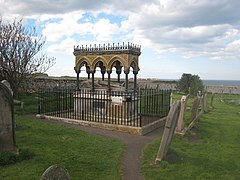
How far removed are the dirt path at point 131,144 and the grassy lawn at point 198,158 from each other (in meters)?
0.27

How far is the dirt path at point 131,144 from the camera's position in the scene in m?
7.97

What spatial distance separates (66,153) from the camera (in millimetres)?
9211

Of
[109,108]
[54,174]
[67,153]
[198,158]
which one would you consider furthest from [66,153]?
[109,108]

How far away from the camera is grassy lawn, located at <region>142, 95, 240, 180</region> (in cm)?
798

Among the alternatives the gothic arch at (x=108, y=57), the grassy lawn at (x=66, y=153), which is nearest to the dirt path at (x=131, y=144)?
the grassy lawn at (x=66, y=153)

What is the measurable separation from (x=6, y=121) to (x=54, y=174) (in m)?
4.95

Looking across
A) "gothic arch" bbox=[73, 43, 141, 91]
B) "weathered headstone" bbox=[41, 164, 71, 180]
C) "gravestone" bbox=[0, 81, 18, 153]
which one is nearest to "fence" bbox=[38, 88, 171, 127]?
"gothic arch" bbox=[73, 43, 141, 91]

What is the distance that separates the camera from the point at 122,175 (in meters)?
7.69

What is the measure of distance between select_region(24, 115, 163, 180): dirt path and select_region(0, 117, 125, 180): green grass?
26 centimetres

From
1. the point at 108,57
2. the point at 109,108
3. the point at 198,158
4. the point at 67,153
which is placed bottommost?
the point at 198,158

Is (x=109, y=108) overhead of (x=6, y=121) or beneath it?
beneath

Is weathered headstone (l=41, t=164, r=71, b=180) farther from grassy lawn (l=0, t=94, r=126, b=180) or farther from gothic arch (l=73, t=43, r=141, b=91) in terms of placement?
gothic arch (l=73, t=43, r=141, b=91)

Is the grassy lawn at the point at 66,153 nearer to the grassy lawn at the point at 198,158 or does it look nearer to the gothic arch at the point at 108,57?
the grassy lawn at the point at 198,158

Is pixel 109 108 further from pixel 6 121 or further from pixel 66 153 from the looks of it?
pixel 6 121
